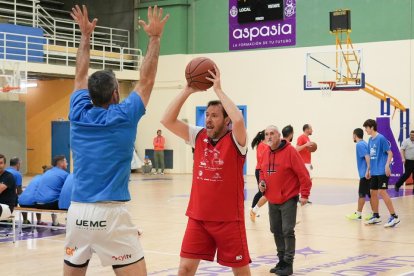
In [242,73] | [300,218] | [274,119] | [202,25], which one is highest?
[202,25]

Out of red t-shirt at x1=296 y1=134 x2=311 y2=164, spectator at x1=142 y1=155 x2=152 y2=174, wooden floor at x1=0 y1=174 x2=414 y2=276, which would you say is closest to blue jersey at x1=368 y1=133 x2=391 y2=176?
wooden floor at x1=0 y1=174 x2=414 y2=276

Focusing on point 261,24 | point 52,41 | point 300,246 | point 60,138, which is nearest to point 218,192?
point 300,246

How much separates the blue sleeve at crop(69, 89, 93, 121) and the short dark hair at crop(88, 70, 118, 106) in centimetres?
9

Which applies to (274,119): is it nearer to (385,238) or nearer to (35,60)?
(35,60)

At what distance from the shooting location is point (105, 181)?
4059mm

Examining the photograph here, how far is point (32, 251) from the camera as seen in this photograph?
9.34 meters

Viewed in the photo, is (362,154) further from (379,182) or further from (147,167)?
(147,167)

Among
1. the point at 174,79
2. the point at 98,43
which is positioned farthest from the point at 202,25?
the point at 98,43

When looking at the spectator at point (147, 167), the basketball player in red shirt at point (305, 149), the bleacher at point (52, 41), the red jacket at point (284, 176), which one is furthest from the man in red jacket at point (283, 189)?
the spectator at point (147, 167)

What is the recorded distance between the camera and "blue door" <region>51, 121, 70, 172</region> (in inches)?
1033

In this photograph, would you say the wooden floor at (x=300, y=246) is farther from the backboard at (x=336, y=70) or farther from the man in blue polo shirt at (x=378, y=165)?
the backboard at (x=336, y=70)

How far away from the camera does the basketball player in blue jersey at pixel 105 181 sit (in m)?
4.03

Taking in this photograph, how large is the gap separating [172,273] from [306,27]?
17.8 m

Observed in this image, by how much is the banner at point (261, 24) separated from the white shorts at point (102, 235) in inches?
774
